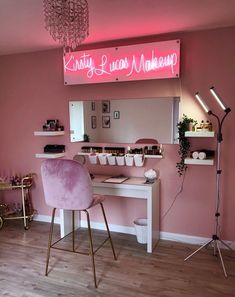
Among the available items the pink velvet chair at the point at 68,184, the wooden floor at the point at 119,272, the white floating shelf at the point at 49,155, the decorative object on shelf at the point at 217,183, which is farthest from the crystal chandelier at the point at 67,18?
the wooden floor at the point at 119,272

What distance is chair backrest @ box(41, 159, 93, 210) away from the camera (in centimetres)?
208

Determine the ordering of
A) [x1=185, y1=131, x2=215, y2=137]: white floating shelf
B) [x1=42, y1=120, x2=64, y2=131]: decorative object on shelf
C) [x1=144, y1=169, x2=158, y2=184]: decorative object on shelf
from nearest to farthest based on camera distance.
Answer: [x1=185, y1=131, x2=215, y2=137]: white floating shelf < [x1=144, y1=169, x2=158, y2=184]: decorative object on shelf < [x1=42, y1=120, x2=64, y2=131]: decorative object on shelf

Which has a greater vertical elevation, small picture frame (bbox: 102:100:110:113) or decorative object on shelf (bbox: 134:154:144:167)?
small picture frame (bbox: 102:100:110:113)

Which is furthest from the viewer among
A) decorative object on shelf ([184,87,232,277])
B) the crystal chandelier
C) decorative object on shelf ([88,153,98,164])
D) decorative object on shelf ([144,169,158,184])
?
decorative object on shelf ([88,153,98,164])

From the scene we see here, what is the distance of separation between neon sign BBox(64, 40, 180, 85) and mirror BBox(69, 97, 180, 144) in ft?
0.92

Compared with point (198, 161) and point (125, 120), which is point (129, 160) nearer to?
point (125, 120)

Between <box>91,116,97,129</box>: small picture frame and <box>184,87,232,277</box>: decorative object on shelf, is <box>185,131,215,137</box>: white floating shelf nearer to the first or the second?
<box>184,87,232,277</box>: decorative object on shelf

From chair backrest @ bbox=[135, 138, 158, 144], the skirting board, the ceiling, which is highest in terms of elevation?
the ceiling

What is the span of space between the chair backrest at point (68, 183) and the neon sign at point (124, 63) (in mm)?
1240

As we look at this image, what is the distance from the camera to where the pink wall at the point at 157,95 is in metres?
2.65

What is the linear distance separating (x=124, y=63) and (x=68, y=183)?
1459mm

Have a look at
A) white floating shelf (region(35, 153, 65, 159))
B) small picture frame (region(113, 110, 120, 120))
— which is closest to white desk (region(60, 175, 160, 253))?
white floating shelf (region(35, 153, 65, 159))

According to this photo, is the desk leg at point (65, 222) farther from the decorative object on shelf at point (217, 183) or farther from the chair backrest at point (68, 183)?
the decorative object on shelf at point (217, 183)

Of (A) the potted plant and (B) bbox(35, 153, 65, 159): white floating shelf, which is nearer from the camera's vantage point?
(A) the potted plant
